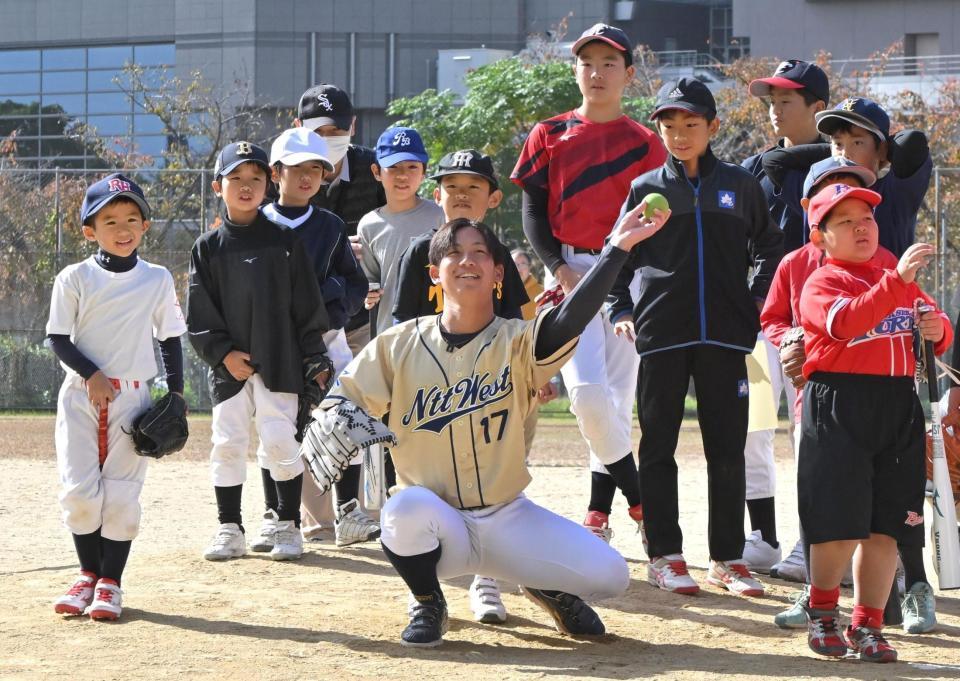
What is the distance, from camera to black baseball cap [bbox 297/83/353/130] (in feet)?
23.3

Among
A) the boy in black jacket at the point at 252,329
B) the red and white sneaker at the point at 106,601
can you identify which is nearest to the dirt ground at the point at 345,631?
the red and white sneaker at the point at 106,601

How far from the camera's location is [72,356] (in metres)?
5.03

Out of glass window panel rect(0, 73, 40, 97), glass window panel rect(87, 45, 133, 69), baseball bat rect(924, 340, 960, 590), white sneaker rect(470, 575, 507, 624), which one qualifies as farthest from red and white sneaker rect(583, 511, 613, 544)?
glass window panel rect(0, 73, 40, 97)

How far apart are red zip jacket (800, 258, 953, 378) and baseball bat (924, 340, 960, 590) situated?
243 millimetres

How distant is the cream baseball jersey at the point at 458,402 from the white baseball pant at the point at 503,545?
4.3 inches

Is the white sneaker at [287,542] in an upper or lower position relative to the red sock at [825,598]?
lower

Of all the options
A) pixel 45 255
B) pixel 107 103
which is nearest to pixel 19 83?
pixel 107 103

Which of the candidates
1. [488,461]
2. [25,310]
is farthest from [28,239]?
[488,461]

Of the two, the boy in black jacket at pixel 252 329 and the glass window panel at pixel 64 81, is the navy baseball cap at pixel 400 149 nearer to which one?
the boy in black jacket at pixel 252 329

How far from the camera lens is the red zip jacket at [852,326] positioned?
13.6 ft

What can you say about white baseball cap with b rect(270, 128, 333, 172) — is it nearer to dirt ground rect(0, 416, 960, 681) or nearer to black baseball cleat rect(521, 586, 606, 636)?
dirt ground rect(0, 416, 960, 681)

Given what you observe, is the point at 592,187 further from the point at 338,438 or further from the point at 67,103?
the point at 67,103

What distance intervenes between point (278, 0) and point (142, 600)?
3822cm

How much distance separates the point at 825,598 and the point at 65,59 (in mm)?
43403
